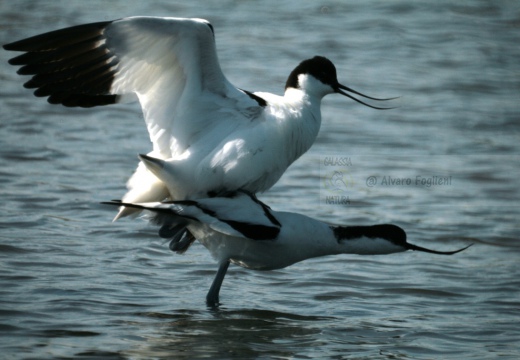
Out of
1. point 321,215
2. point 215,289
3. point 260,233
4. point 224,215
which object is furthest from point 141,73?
point 321,215

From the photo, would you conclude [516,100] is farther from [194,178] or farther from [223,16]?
[194,178]

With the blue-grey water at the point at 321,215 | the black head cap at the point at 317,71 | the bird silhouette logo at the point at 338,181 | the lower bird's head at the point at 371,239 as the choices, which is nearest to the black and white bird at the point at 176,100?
the black head cap at the point at 317,71

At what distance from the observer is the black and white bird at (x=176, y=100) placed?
6.55 metres

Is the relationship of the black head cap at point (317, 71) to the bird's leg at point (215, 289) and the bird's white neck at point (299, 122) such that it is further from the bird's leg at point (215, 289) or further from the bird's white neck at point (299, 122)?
the bird's leg at point (215, 289)

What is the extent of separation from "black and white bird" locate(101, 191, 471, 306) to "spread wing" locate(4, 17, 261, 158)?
0.52 meters

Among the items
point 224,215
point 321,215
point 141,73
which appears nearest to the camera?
point 224,215

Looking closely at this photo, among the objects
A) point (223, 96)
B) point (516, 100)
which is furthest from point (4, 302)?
point (516, 100)

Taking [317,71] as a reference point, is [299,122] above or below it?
below

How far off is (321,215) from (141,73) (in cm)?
266

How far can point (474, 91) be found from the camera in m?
12.8

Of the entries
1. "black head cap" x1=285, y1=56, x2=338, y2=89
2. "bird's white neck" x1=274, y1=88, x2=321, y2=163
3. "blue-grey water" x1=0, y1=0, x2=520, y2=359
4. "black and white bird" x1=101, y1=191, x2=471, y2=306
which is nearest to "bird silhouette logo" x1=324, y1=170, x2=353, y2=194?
"blue-grey water" x1=0, y1=0, x2=520, y2=359

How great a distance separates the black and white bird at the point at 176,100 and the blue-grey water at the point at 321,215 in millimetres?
878

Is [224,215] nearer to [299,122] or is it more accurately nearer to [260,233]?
[260,233]

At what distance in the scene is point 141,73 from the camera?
264 inches
